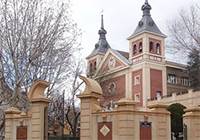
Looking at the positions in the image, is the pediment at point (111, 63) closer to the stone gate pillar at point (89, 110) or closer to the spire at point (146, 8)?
the spire at point (146, 8)

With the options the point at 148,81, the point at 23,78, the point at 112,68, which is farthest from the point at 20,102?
the point at 112,68

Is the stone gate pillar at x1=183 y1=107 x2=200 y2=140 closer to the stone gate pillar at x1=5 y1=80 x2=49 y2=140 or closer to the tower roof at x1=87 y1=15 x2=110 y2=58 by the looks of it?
the stone gate pillar at x1=5 y1=80 x2=49 y2=140

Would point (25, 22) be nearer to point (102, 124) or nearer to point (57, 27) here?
point (57, 27)

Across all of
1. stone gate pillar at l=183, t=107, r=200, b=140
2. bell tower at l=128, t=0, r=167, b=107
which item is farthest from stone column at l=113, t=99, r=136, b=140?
bell tower at l=128, t=0, r=167, b=107

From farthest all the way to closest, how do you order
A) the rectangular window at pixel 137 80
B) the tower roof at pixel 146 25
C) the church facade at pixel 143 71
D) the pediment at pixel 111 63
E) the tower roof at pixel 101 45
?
1. the tower roof at pixel 101 45
2. the pediment at pixel 111 63
3. the tower roof at pixel 146 25
4. the rectangular window at pixel 137 80
5. the church facade at pixel 143 71

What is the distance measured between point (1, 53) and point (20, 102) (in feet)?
9.23

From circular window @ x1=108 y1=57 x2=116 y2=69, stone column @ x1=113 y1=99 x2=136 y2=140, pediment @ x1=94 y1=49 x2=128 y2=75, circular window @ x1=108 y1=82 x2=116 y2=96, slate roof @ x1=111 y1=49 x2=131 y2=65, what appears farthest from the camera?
circular window @ x1=108 y1=57 x2=116 y2=69

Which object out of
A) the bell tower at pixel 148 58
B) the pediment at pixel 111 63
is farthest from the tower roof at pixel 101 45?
the bell tower at pixel 148 58

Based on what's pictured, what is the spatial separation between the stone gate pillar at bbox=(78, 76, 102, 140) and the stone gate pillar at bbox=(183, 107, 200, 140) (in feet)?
13.7

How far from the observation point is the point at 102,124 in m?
15.2

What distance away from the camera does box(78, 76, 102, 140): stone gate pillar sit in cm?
1533

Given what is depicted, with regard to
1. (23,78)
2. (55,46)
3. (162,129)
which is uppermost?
(55,46)

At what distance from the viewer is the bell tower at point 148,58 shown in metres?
51.5

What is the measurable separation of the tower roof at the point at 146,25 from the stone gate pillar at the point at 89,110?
1536 inches
